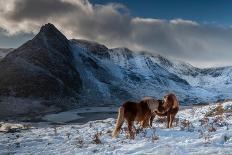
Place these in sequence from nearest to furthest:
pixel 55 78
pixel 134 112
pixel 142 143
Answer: pixel 142 143, pixel 134 112, pixel 55 78

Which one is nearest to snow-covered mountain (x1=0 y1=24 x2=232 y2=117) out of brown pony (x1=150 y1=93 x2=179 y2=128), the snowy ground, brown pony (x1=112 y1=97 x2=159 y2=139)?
the snowy ground

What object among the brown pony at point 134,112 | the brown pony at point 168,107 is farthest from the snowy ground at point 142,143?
the brown pony at point 168,107

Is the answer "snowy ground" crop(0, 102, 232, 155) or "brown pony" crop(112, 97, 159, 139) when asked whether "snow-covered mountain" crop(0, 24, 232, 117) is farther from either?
"brown pony" crop(112, 97, 159, 139)

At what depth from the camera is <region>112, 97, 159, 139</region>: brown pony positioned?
15.0 metres

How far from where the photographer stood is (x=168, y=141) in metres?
13.2

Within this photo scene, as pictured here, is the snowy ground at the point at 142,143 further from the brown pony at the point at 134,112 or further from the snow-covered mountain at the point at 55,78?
the snow-covered mountain at the point at 55,78

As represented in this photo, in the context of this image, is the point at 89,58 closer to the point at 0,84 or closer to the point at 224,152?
the point at 0,84

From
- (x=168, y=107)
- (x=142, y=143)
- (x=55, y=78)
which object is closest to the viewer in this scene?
(x=142, y=143)

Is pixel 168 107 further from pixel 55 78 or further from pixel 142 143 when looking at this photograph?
pixel 55 78

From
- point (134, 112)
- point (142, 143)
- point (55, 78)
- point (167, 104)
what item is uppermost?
point (55, 78)

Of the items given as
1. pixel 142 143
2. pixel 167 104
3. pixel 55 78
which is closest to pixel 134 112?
pixel 142 143

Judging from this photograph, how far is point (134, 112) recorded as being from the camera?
15.3 m

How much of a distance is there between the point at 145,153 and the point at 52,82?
120 m

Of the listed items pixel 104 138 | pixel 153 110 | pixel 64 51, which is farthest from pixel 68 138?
pixel 64 51
